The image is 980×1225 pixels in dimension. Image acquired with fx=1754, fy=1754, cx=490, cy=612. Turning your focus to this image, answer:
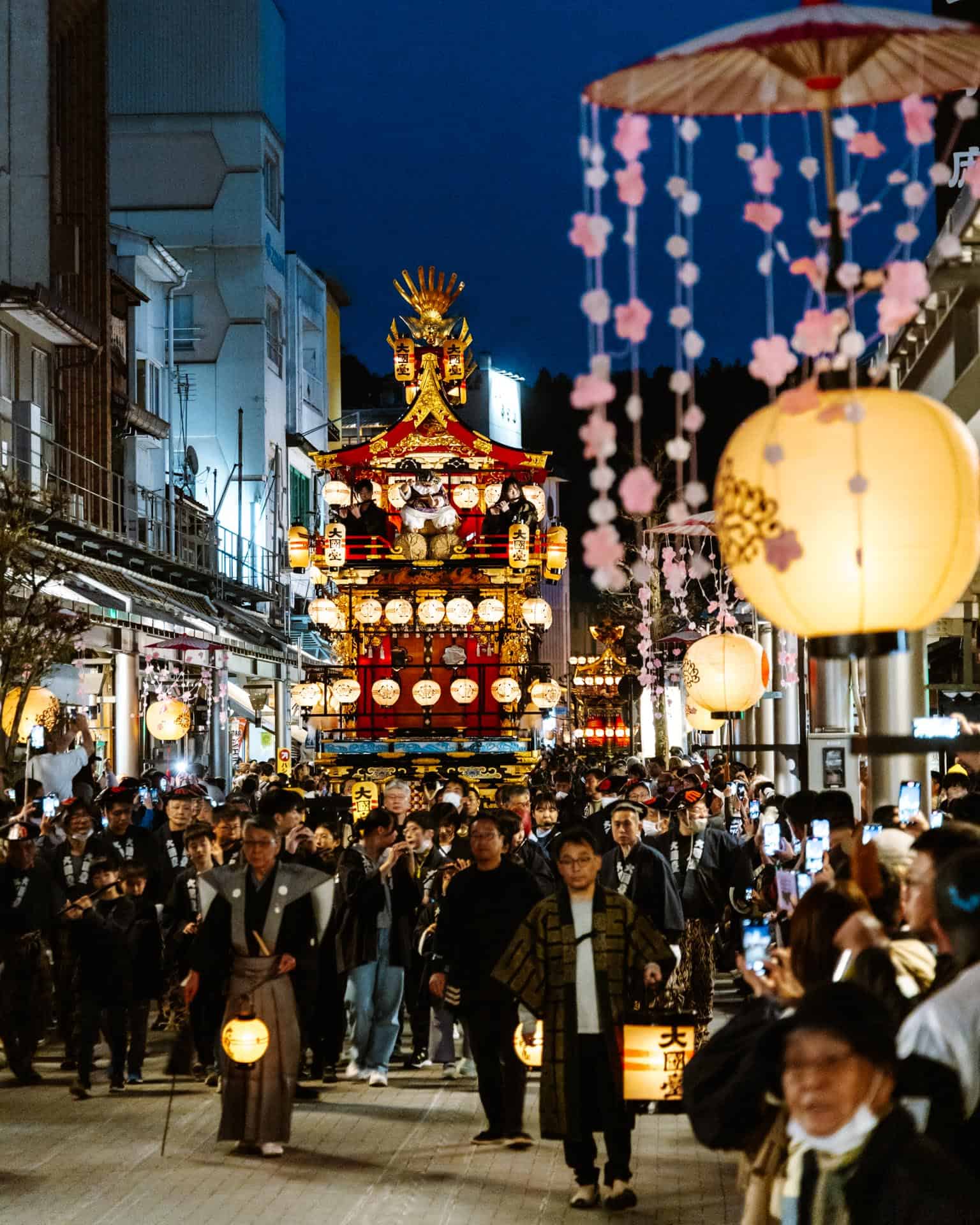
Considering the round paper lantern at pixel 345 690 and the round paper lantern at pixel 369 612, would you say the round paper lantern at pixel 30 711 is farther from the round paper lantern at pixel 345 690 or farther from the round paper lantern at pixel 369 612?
the round paper lantern at pixel 369 612

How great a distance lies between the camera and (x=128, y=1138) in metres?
9.96

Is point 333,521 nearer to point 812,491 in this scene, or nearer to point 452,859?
point 452,859

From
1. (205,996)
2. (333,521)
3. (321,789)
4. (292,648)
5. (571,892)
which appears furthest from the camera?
(292,648)

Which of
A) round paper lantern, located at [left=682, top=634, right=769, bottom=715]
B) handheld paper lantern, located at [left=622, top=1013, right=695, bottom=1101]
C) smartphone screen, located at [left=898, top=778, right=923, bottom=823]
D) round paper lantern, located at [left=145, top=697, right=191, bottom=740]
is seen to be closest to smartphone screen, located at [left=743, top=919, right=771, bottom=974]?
handheld paper lantern, located at [left=622, top=1013, right=695, bottom=1101]

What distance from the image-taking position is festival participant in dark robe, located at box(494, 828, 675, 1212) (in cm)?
837

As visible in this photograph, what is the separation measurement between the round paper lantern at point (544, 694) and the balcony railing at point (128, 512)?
22.0 ft

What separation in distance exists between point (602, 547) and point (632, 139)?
1234mm

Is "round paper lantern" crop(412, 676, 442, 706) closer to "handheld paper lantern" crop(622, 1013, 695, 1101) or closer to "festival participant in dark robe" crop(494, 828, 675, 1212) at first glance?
"festival participant in dark robe" crop(494, 828, 675, 1212)

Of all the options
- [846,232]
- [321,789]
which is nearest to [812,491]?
[846,232]

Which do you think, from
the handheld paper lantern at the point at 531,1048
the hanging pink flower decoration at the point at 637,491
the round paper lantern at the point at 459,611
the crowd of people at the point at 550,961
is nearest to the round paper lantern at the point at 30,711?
the crowd of people at the point at 550,961

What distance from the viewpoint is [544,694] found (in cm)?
2692

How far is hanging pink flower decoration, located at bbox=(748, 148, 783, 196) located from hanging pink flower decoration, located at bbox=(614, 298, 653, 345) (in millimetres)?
547

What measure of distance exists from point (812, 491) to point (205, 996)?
18.7ft

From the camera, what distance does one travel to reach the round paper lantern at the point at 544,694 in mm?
26922
